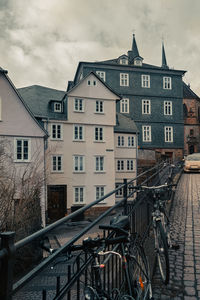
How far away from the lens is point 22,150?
2166cm

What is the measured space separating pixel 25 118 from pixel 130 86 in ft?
68.9

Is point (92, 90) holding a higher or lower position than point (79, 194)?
higher

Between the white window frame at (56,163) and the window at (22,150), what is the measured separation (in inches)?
194

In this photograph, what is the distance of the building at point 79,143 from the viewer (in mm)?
26641

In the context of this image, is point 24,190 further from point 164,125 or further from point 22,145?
point 164,125

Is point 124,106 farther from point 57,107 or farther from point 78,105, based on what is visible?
point 57,107

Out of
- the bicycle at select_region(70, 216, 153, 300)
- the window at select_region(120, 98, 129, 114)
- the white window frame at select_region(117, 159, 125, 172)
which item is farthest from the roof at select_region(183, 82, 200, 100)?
the bicycle at select_region(70, 216, 153, 300)

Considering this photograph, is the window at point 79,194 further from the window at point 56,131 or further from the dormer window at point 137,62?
the dormer window at point 137,62

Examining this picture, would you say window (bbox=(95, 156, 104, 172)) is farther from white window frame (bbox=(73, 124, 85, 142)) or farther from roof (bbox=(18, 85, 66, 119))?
roof (bbox=(18, 85, 66, 119))

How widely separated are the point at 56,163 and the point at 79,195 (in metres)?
4.56

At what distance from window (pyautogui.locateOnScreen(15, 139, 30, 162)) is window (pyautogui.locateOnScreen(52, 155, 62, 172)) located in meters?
5.01

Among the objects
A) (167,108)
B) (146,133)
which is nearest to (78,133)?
(146,133)


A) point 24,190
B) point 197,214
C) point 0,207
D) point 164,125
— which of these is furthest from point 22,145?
point 164,125

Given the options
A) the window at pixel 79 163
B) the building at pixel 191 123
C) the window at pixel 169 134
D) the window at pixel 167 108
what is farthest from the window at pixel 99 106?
the building at pixel 191 123
